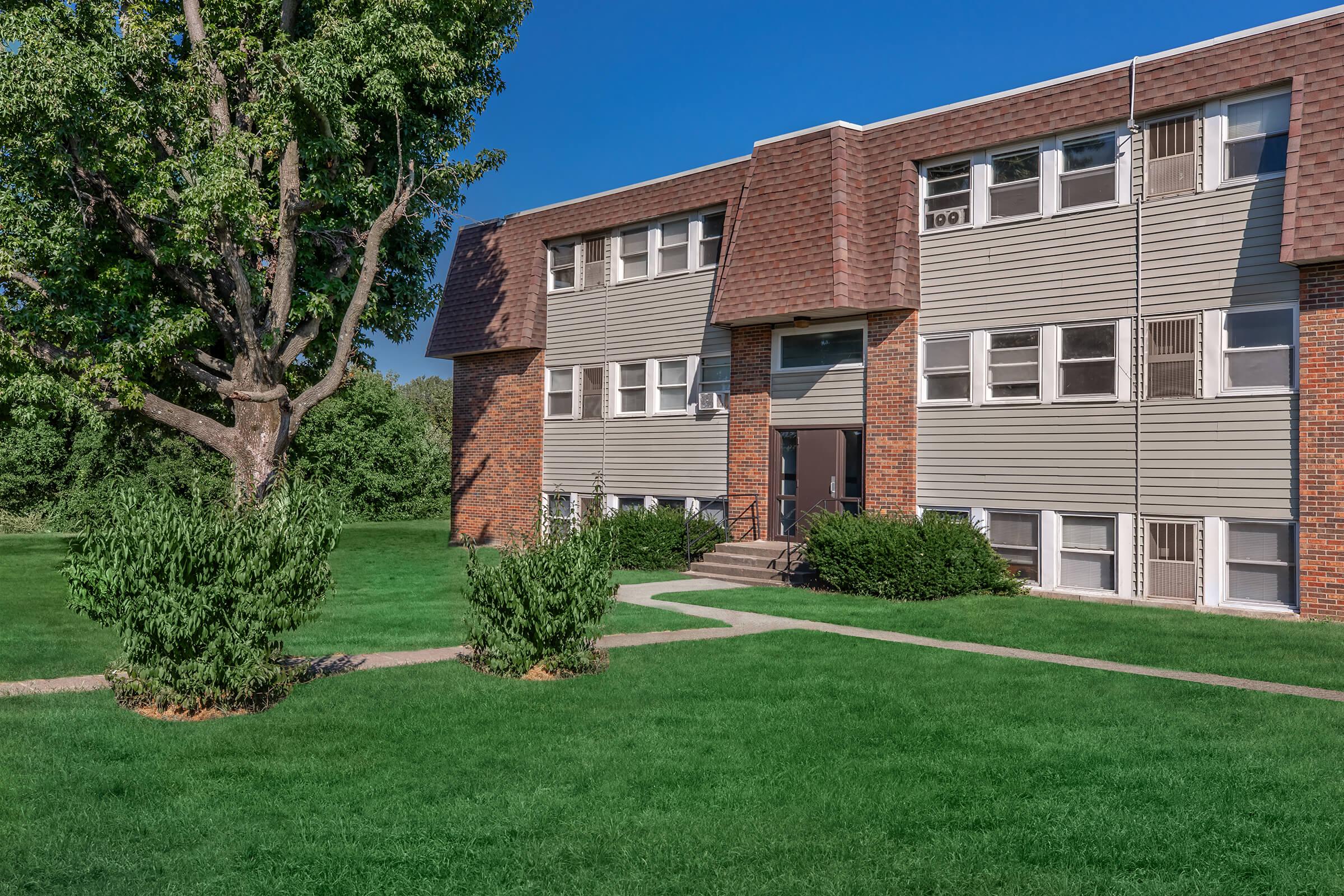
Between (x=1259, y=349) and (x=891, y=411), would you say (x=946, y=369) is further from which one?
(x=1259, y=349)

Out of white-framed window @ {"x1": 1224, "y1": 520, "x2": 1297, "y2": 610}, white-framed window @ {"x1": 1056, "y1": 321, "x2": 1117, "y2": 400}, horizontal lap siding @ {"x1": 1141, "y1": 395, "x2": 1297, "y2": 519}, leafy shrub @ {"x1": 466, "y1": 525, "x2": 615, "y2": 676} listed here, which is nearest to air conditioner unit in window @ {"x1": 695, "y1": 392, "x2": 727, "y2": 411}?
white-framed window @ {"x1": 1056, "y1": 321, "x2": 1117, "y2": 400}

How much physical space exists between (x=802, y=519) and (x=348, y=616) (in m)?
9.00

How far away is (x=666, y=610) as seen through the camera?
15297 mm

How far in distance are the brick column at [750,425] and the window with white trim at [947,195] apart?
3831mm

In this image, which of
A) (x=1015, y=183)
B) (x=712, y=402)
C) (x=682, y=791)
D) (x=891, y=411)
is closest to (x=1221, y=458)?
(x=891, y=411)

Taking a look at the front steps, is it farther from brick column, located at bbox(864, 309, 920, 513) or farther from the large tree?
the large tree

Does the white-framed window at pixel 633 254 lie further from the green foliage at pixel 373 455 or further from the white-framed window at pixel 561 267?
the green foliage at pixel 373 455

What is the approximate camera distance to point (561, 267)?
25844 millimetres

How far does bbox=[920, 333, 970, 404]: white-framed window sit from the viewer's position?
18703mm

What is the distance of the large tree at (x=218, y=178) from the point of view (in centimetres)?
1844

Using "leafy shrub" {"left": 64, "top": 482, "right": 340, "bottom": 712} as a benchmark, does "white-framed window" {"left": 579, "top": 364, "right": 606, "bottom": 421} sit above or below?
above

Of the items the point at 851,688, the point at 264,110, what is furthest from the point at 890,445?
the point at 264,110

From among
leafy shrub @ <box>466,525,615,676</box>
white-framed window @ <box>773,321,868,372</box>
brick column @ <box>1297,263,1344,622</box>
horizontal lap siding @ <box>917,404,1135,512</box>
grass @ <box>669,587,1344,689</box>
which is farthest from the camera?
white-framed window @ <box>773,321,868,372</box>

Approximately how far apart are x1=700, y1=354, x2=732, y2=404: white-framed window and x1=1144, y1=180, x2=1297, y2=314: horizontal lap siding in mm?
8238
